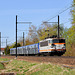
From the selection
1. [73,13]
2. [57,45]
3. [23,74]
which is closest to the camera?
[23,74]

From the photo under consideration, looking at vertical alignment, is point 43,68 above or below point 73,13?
below

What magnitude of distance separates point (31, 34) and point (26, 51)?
3173 cm

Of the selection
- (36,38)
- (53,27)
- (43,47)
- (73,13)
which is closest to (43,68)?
(43,47)

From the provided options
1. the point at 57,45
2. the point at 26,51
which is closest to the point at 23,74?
the point at 57,45

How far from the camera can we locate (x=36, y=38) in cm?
10475

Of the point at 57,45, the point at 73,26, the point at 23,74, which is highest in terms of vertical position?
the point at 73,26

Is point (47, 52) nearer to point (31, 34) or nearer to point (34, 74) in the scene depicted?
point (34, 74)

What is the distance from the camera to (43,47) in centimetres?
5128

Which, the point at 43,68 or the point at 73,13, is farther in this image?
the point at 73,13

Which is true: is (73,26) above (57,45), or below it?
above

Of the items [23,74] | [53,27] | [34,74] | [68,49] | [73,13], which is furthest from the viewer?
[53,27]

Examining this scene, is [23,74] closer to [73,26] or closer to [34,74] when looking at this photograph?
[34,74]

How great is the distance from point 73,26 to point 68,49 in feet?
24.1

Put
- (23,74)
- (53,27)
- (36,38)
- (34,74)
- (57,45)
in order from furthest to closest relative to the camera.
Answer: (36,38), (53,27), (57,45), (23,74), (34,74)
